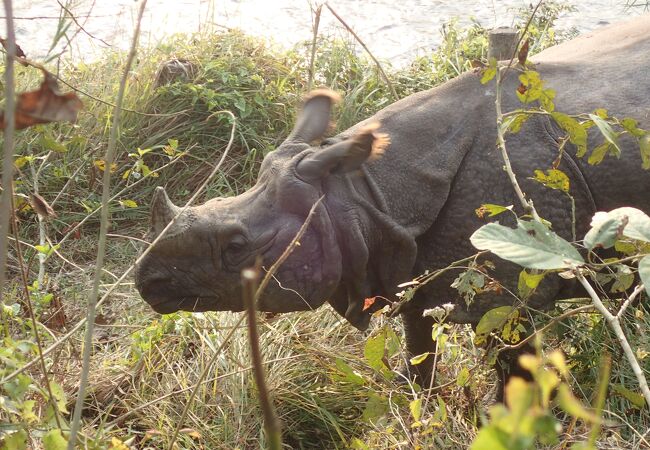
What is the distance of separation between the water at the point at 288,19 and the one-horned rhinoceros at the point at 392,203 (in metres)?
4.14

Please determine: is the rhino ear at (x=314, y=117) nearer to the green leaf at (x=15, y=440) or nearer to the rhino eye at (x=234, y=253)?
the rhino eye at (x=234, y=253)

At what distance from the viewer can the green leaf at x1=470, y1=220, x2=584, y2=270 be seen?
6.68ft

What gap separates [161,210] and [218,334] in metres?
1.30

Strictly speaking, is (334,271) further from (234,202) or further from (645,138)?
(645,138)

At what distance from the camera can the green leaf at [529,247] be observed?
6.68 ft

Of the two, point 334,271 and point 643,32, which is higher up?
point 643,32

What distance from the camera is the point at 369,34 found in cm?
862

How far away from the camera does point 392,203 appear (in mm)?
3918

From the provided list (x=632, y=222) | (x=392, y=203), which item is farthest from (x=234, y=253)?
(x=632, y=222)

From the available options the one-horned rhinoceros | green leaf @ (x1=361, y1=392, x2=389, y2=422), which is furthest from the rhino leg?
green leaf @ (x1=361, y1=392, x2=389, y2=422)

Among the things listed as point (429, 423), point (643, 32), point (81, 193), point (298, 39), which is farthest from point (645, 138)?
point (298, 39)

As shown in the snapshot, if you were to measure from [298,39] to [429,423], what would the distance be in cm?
554

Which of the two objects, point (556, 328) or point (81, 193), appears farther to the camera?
point (81, 193)

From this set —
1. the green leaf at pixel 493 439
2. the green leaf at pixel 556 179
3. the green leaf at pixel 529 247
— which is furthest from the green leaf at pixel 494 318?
the green leaf at pixel 493 439
